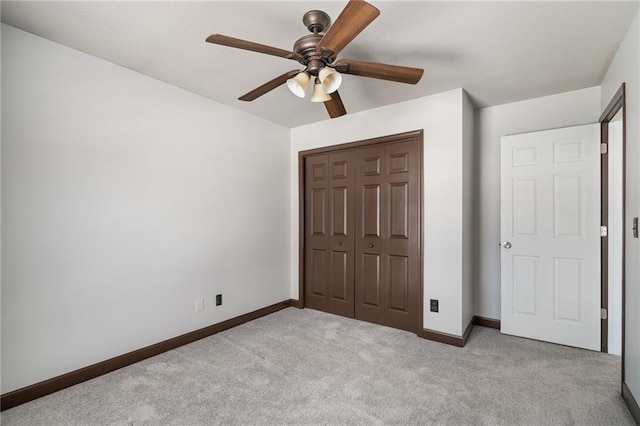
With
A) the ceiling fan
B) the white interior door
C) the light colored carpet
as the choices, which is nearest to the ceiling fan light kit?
the ceiling fan

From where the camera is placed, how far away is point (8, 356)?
6.26ft

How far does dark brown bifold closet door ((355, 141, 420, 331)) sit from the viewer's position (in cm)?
316

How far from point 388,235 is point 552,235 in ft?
4.97

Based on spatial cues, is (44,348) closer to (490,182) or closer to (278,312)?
(278,312)

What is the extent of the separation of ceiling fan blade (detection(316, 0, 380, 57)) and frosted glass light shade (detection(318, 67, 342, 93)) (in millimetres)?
109

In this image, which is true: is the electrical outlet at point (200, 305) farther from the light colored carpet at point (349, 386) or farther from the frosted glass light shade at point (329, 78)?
the frosted glass light shade at point (329, 78)

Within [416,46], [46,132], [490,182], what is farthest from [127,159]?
[490,182]

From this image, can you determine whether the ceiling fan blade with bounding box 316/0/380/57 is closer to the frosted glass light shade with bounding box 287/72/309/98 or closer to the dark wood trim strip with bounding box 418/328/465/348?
the frosted glass light shade with bounding box 287/72/309/98

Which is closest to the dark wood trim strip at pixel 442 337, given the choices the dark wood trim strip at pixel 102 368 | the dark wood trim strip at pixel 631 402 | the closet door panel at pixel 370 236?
the closet door panel at pixel 370 236

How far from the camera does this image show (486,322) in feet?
10.7

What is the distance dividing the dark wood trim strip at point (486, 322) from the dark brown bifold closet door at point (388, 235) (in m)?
0.76

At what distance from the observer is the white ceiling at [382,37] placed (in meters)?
1.76

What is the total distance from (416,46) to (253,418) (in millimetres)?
2594

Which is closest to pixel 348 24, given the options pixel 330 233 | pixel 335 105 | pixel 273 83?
pixel 273 83
